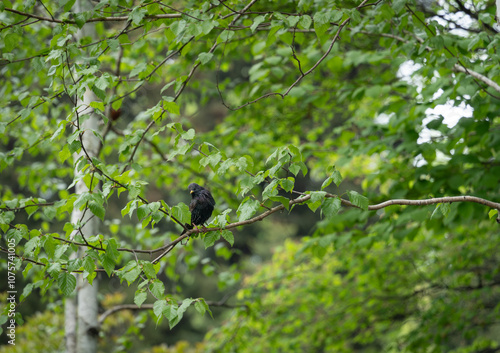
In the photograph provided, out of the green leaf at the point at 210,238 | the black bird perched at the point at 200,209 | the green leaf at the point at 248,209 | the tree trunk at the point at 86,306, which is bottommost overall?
the tree trunk at the point at 86,306

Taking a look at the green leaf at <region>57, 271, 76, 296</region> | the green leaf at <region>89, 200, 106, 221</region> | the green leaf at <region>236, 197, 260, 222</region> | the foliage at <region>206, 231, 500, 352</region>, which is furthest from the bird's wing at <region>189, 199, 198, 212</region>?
the foliage at <region>206, 231, 500, 352</region>

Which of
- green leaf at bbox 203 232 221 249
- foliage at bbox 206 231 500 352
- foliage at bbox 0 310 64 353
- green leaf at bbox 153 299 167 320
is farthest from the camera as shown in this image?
foliage at bbox 0 310 64 353

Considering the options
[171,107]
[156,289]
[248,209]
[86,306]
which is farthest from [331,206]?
[86,306]

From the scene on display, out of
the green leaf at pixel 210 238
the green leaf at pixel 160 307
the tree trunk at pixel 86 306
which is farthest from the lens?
the tree trunk at pixel 86 306

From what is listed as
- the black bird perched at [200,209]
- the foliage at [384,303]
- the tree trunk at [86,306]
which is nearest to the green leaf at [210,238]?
the black bird perched at [200,209]

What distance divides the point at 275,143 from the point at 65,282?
9.90 ft

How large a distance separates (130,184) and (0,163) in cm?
112

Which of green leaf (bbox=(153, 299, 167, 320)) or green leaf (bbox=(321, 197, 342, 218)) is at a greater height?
green leaf (bbox=(321, 197, 342, 218))

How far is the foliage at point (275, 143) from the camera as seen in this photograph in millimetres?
1838

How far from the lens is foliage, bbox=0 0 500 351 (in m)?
1.84

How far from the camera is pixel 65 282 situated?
175cm

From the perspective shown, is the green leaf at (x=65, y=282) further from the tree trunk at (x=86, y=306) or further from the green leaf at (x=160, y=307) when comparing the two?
the tree trunk at (x=86, y=306)

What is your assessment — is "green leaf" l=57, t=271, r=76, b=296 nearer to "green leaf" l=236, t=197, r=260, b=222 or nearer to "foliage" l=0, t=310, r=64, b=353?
"green leaf" l=236, t=197, r=260, b=222

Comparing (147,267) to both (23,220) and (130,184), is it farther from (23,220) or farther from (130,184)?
(23,220)
